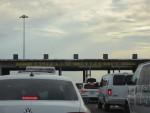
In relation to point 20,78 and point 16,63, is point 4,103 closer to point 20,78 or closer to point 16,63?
point 20,78

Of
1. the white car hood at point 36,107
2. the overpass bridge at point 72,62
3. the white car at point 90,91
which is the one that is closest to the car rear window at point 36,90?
the white car hood at point 36,107

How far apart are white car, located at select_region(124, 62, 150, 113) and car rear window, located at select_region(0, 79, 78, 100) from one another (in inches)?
168

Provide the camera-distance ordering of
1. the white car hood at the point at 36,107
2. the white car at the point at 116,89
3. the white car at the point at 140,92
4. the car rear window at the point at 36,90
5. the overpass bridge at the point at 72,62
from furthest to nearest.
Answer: the overpass bridge at the point at 72,62 < the white car at the point at 116,89 < the white car at the point at 140,92 < the car rear window at the point at 36,90 < the white car hood at the point at 36,107

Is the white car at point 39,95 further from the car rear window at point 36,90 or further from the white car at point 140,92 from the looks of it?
the white car at point 140,92

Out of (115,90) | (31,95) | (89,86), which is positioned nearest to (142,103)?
(31,95)

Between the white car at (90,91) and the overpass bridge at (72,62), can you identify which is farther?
the overpass bridge at (72,62)

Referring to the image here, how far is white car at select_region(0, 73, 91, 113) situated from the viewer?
24.6 feet

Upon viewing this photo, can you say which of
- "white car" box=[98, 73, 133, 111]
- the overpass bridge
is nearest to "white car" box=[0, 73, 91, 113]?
"white car" box=[98, 73, 133, 111]

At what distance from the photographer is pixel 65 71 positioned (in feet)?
290

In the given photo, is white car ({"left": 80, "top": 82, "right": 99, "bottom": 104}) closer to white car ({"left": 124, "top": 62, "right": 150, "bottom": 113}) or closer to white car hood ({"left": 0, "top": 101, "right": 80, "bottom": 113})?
white car ({"left": 124, "top": 62, "right": 150, "bottom": 113})

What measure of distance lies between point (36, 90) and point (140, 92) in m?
5.93

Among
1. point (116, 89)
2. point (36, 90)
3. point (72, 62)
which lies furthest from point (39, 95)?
point (72, 62)

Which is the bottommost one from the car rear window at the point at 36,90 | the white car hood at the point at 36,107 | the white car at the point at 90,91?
the white car at the point at 90,91

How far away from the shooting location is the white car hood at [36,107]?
7441mm
